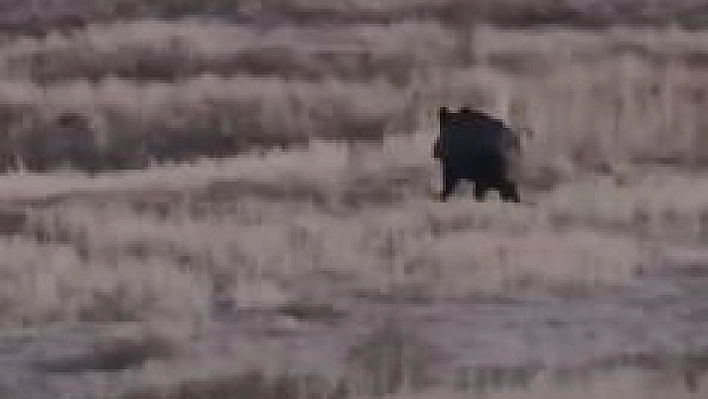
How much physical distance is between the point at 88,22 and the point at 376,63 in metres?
7.76

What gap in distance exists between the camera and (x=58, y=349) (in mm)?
10773

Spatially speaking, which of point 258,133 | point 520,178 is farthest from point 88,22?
point 520,178

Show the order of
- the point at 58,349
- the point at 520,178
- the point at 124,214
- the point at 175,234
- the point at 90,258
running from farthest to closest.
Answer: the point at 520,178, the point at 124,214, the point at 175,234, the point at 90,258, the point at 58,349

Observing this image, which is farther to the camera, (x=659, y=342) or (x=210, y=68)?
(x=210, y=68)

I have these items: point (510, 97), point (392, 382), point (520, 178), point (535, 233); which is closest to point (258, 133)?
point (510, 97)

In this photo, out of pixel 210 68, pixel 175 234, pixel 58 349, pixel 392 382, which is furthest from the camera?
pixel 210 68

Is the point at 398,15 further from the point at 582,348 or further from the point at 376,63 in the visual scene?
the point at 582,348

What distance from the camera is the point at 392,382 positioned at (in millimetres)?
9750

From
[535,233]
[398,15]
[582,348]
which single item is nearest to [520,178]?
Answer: [535,233]

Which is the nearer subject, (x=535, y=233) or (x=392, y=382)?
(x=392, y=382)

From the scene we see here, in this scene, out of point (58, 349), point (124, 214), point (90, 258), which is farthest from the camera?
point (124, 214)

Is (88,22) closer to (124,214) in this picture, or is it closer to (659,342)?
(124,214)

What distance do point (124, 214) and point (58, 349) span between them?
191 inches

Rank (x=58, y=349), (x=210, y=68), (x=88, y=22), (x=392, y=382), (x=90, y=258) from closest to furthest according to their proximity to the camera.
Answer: (x=392, y=382) < (x=58, y=349) < (x=90, y=258) < (x=210, y=68) < (x=88, y=22)
